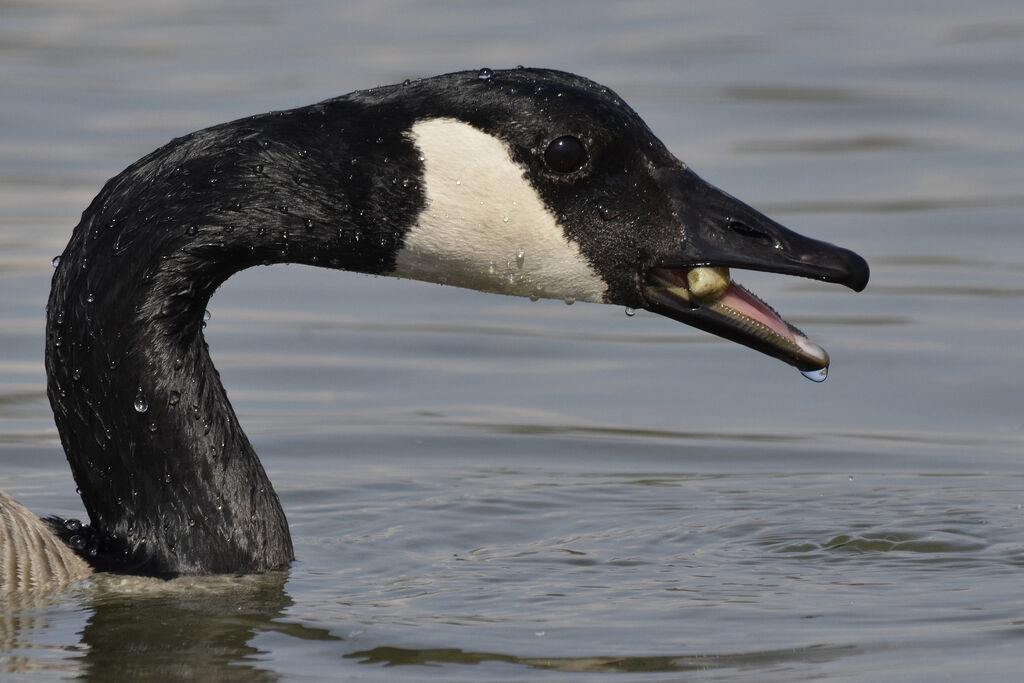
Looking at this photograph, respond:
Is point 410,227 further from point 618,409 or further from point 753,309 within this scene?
point 618,409

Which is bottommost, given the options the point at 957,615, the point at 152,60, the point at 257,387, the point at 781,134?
the point at 957,615

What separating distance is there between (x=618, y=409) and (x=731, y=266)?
3793 millimetres

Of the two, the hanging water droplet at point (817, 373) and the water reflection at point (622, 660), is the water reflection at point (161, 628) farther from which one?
the hanging water droplet at point (817, 373)

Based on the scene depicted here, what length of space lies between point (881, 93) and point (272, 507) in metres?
11.0

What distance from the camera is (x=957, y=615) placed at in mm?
7438

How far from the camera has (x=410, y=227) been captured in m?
7.61

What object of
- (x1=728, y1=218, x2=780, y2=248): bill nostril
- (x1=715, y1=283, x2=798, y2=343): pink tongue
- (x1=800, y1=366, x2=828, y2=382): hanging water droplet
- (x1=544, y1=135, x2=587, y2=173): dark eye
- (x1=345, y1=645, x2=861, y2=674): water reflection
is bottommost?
(x1=345, y1=645, x2=861, y2=674): water reflection

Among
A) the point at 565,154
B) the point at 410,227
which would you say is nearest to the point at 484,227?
the point at 410,227

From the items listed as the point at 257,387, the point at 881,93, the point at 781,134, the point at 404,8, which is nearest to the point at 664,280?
the point at 257,387

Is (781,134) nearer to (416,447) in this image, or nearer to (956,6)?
(956,6)

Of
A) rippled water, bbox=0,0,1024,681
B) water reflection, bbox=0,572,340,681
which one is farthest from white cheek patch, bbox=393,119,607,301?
water reflection, bbox=0,572,340,681

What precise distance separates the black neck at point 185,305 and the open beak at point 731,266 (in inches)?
38.6

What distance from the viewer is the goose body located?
24.7 feet

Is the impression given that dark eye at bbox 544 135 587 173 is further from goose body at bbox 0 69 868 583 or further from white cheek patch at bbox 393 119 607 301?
white cheek patch at bbox 393 119 607 301
